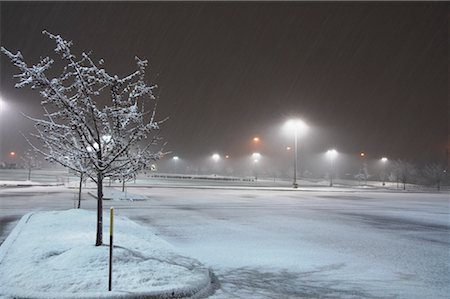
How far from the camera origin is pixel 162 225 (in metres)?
16.0

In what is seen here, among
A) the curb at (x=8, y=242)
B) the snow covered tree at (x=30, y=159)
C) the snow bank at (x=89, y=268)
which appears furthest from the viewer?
the snow covered tree at (x=30, y=159)

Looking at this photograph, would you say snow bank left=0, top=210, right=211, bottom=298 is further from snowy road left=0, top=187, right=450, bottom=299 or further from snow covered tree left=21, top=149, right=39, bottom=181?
snow covered tree left=21, top=149, right=39, bottom=181

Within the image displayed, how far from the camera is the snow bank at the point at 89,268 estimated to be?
272 inches

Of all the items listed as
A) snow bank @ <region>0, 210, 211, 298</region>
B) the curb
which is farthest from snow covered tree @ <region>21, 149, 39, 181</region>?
snow bank @ <region>0, 210, 211, 298</region>

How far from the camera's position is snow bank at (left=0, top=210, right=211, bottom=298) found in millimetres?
6918

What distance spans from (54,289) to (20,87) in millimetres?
4366

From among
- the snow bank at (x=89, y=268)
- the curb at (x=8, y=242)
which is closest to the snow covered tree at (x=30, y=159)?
the curb at (x=8, y=242)

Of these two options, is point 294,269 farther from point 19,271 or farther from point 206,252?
point 19,271

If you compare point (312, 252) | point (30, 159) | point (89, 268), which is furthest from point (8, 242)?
point (30, 159)

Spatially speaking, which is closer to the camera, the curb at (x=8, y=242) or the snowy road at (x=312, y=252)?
the snowy road at (x=312, y=252)

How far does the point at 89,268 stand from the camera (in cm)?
789

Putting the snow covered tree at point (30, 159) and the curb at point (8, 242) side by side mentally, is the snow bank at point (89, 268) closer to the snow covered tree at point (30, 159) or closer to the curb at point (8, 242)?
the curb at point (8, 242)

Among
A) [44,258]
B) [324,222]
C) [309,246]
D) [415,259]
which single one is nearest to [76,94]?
[44,258]

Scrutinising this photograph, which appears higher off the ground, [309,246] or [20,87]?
[20,87]
